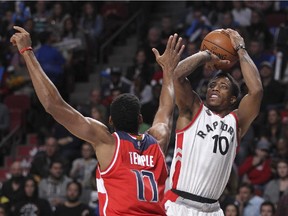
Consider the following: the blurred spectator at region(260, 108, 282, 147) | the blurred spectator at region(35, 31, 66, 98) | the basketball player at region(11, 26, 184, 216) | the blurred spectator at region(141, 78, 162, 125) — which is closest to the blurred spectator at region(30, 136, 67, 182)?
the blurred spectator at region(141, 78, 162, 125)

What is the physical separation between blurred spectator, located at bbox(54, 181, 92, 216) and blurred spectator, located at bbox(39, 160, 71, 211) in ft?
2.47

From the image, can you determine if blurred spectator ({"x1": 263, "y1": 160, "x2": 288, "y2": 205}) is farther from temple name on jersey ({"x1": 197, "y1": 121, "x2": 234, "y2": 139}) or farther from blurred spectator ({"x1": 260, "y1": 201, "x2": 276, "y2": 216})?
temple name on jersey ({"x1": 197, "y1": 121, "x2": 234, "y2": 139})

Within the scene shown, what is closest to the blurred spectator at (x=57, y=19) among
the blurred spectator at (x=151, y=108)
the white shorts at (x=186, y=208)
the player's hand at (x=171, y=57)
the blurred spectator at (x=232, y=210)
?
the blurred spectator at (x=151, y=108)

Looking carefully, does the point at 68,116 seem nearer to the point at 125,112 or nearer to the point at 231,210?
the point at 125,112

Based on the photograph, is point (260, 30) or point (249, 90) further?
point (260, 30)

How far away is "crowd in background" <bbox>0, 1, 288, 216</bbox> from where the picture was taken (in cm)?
1239

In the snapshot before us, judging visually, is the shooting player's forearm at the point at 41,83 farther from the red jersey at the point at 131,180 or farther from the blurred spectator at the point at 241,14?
the blurred spectator at the point at 241,14

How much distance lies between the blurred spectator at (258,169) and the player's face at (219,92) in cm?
503

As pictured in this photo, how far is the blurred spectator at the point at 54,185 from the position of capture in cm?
1309

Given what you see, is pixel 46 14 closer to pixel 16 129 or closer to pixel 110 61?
pixel 110 61

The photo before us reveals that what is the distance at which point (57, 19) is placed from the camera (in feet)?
58.3

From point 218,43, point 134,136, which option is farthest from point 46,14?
point 134,136

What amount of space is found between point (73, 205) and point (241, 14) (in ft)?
20.3

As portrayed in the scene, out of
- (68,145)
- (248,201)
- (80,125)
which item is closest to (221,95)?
(80,125)
